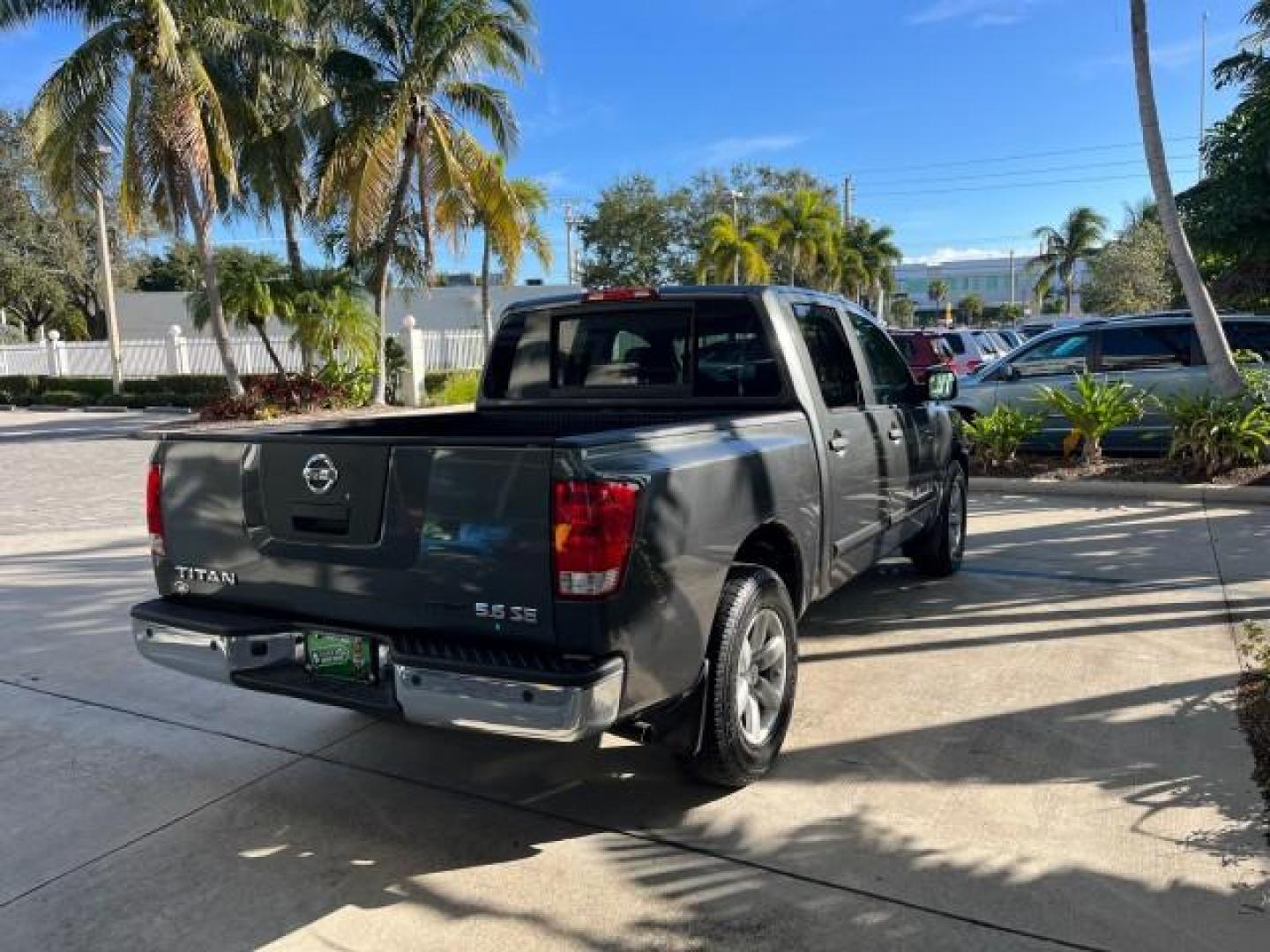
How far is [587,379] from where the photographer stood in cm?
512

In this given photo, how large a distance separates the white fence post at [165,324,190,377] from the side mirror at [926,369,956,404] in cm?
2839

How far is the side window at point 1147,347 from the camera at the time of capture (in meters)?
11.1

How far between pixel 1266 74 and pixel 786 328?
14659 millimetres

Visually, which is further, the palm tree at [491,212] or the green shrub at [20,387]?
the green shrub at [20,387]

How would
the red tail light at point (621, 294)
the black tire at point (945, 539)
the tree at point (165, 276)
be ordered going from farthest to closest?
1. the tree at point (165, 276)
2. the black tire at point (945, 539)
3. the red tail light at point (621, 294)

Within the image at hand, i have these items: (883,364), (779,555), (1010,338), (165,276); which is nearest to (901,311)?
(165,276)

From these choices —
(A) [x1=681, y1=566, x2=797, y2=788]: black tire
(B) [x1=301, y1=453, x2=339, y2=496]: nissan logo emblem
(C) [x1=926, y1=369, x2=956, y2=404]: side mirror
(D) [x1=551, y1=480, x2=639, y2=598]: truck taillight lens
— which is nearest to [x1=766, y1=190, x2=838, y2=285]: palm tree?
(C) [x1=926, y1=369, x2=956, y2=404]: side mirror

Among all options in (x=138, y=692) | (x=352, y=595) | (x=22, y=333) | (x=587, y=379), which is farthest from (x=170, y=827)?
(x=22, y=333)

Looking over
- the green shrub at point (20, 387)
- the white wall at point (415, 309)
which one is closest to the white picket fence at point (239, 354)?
the green shrub at point (20, 387)

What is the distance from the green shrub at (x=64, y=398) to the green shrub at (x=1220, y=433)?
29895 millimetres

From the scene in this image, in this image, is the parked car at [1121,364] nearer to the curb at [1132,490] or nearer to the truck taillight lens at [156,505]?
the curb at [1132,490]

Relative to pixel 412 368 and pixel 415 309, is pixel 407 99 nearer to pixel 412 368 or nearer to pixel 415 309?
pixel 412 368

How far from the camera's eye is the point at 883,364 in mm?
5723

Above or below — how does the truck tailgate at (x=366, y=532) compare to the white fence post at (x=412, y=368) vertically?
below
